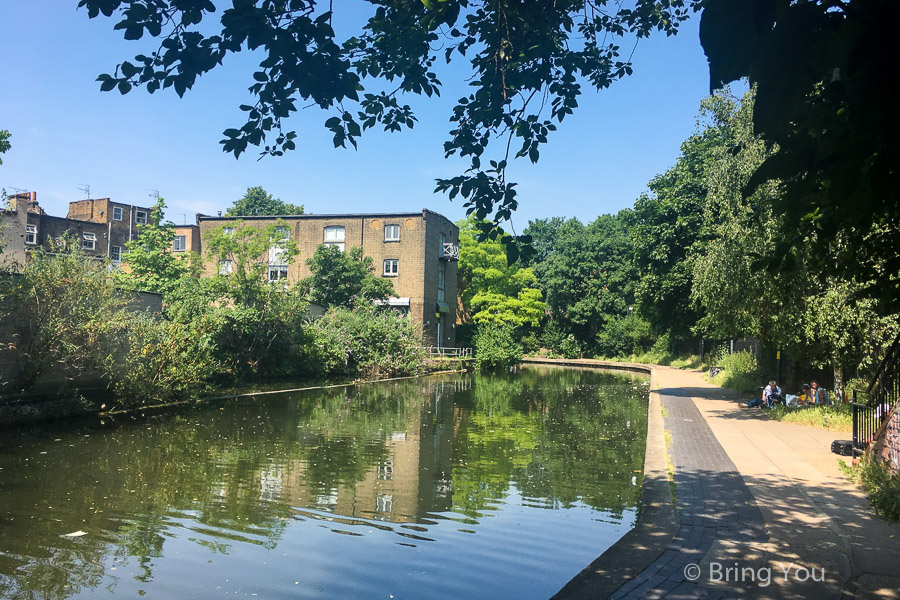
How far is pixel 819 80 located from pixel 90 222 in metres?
59.9

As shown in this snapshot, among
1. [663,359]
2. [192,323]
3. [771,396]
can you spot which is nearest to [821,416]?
[771,396]

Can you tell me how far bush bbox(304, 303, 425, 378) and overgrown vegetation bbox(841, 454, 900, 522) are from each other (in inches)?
842

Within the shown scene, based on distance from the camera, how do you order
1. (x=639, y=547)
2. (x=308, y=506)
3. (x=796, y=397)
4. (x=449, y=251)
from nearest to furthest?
(x=639, y=547)
(x=308, y=506)
(x=796, y=397)
(x=449, y=251)

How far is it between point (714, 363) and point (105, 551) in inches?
1307

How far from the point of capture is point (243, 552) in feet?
20.6

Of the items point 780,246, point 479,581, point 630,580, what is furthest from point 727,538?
point 780,246

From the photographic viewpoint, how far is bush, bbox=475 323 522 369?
140ft

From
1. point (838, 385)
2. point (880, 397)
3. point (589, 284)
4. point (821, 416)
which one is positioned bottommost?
point (821, 416)

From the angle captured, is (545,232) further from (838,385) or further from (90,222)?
(838,385)

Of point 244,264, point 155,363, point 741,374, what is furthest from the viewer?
point 741,374

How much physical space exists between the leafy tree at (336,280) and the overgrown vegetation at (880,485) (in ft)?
106

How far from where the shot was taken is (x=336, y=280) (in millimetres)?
39344

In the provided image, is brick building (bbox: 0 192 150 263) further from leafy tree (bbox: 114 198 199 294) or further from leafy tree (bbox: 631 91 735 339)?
leafy tree (bbox: 631 91 735 339)

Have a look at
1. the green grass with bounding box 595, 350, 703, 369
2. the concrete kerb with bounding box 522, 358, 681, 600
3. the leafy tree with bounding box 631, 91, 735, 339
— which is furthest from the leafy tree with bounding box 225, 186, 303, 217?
the concrete kerb with bounding box 522, 358, 681, 600
